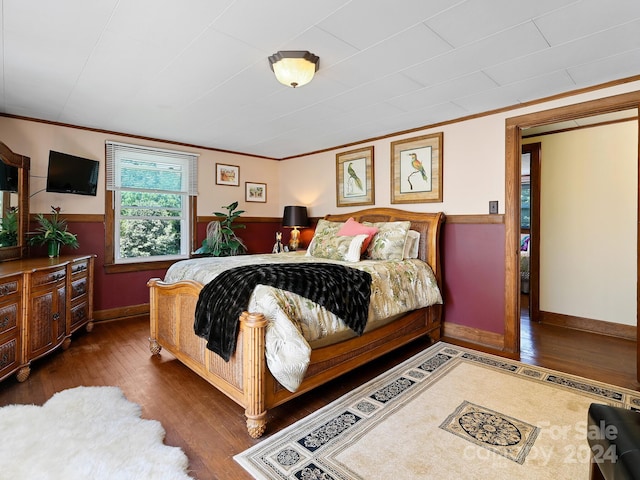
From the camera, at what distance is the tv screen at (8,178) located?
3.15 metres

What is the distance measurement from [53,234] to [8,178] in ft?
2.11

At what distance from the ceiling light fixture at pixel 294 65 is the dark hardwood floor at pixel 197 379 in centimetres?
228

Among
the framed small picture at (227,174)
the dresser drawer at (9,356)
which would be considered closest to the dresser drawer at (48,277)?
the dresser drawer at (9,356)

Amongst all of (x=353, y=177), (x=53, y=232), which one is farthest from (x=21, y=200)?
(x=353, y=177)

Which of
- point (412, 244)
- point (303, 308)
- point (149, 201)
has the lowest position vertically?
point (303, 308)

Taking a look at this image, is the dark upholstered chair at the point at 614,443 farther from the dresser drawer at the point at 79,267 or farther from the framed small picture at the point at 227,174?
the framed small picture at the point at 227,174

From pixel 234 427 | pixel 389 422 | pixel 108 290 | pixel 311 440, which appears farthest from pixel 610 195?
pixel 108 290

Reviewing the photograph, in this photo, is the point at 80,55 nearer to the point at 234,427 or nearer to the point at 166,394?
the point at 166,394

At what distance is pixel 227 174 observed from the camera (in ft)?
17.2

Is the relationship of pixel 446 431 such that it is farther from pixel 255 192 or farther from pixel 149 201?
pixel 255 192

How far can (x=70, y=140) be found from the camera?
12.8ft

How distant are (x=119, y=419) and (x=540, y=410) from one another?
2687 mm

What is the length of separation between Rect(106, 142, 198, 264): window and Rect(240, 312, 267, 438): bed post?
3.23m

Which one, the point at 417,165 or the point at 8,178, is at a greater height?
the point at 417,165
